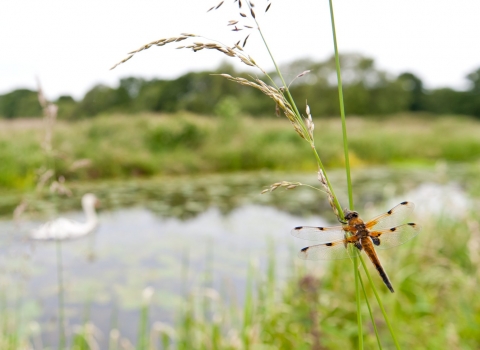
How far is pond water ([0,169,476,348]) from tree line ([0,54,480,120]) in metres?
8.37

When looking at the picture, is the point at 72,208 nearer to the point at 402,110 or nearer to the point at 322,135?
the point at 322,135

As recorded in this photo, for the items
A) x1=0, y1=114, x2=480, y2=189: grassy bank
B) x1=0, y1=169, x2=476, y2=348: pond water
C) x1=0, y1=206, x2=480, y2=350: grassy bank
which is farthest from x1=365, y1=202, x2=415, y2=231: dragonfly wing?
x1=0, y1=114, x2=480, y2=189: grassy bank

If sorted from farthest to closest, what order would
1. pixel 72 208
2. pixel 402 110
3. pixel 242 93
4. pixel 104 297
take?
pixel 402 110, pixel 242 93, pixel 72 208, pixel 104 297

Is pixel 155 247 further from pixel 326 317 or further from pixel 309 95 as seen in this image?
pixel 309 95

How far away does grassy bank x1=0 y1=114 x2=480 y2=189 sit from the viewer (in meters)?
7.33

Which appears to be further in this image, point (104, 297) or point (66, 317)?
point (104, 297)

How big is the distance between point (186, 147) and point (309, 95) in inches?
513

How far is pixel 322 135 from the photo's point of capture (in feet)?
38.1

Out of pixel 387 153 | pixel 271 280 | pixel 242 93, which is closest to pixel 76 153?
pixel 271 280

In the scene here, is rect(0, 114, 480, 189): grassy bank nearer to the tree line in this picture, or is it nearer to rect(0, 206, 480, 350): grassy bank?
the tree line

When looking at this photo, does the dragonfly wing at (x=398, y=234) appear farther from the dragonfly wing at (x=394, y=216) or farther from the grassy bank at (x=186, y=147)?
the grassy bank at (x=186, y=147)

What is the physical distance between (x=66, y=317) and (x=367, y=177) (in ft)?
24.2

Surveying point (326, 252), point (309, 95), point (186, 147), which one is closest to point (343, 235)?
point (326, 252)

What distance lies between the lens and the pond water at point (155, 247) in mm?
2830
